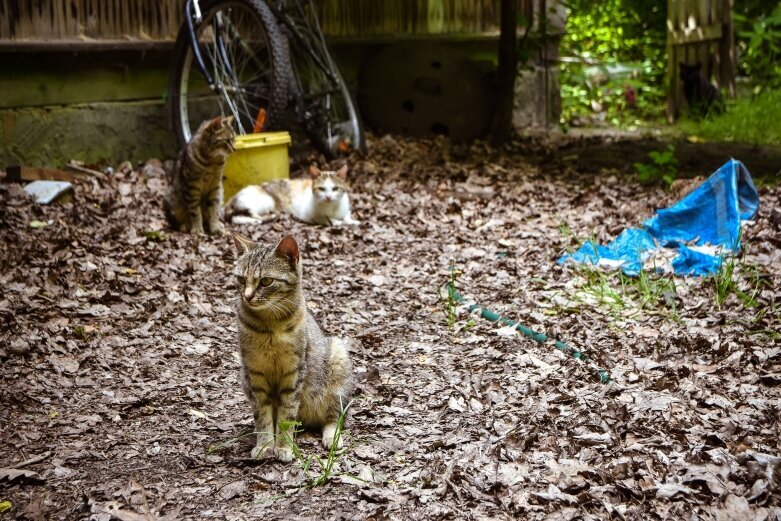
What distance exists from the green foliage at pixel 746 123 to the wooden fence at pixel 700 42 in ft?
1.80

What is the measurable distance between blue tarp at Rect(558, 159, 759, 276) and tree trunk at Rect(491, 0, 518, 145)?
4.97m

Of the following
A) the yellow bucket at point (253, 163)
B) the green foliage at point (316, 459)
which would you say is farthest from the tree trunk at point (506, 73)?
the green foliage at point (316, 459)

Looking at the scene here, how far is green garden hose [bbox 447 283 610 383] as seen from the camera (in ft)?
14.8

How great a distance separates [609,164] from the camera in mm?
10086

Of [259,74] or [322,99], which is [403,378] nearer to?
[322,99]

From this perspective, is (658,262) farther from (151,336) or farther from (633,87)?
(633,87)

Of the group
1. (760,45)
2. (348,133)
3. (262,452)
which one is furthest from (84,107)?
(760,45)

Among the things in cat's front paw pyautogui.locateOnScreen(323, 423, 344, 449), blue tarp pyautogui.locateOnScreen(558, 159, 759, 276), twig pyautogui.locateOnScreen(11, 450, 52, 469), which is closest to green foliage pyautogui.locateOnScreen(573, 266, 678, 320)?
blue tarp pyautogui.locateOnScreen(558, 159, 759, 276)

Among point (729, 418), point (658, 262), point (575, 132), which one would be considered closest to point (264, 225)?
point (658, 262)

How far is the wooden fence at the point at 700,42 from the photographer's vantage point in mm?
12680

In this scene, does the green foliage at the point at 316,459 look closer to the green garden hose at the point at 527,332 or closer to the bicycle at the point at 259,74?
the green garden hose at the point at 527,332

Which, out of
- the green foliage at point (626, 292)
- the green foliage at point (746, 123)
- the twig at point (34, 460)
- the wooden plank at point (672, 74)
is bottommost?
the twig at point (34, 460)

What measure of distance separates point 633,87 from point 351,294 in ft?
35.0

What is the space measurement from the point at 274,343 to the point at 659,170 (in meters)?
6.53
